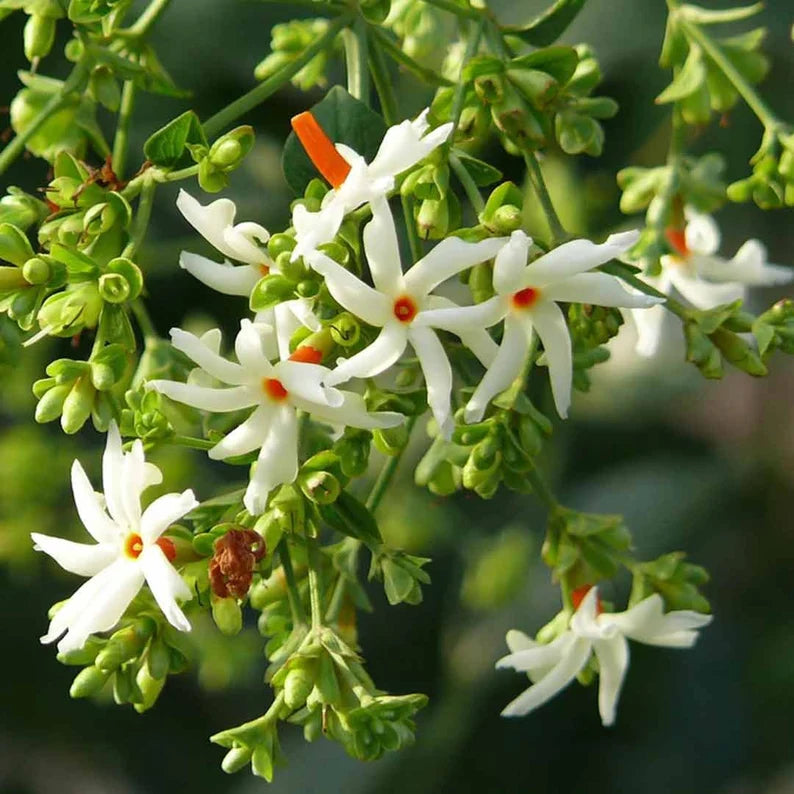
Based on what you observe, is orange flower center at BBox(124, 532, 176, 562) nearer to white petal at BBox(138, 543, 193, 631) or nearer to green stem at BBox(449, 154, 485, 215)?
white petal at BBox(138, 543, 193, 631)

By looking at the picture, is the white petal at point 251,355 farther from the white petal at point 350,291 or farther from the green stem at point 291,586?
the green stem at point 291,586

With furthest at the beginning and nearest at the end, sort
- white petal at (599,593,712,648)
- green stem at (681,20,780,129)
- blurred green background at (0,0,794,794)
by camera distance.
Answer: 1. blurred green background at (0,0,794,794)
2. green stem at (681,20,780,129)
3. white petal at (599,593,712,648)

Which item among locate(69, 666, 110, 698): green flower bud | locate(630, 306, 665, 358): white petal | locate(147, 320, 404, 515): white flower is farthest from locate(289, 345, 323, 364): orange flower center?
locate(630, 306, 665, 358): white petal

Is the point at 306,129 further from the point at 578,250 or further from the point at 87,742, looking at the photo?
the point at 87,742

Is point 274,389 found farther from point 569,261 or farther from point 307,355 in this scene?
point 569,261

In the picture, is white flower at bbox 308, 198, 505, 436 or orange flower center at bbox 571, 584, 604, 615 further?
orange flower center at bbox 571, 584, 604, 615

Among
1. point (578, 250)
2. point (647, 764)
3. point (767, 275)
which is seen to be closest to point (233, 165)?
point (578, 250)
